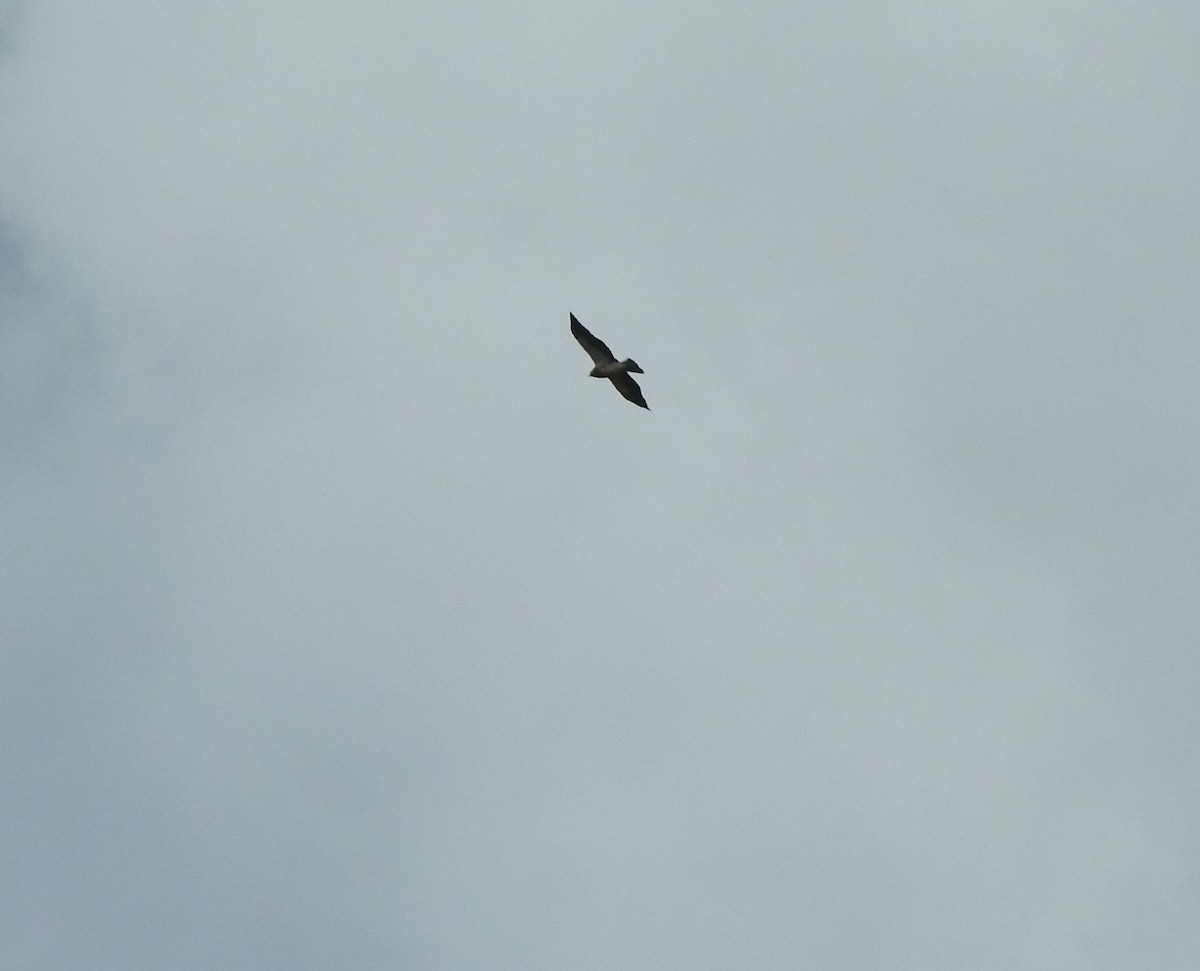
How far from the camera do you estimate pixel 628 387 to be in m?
109

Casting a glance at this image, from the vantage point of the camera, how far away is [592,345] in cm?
10869

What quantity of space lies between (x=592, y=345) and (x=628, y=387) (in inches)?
133

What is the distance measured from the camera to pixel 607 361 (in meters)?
108

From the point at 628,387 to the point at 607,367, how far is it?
227cm

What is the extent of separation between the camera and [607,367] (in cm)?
10750

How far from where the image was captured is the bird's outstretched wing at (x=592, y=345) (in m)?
108

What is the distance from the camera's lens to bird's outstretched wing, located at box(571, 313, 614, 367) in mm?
108125

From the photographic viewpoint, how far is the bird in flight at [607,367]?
107250 mm

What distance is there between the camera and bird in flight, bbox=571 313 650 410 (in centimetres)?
10725

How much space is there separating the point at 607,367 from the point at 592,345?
2.06m

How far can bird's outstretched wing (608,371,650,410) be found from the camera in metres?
108
